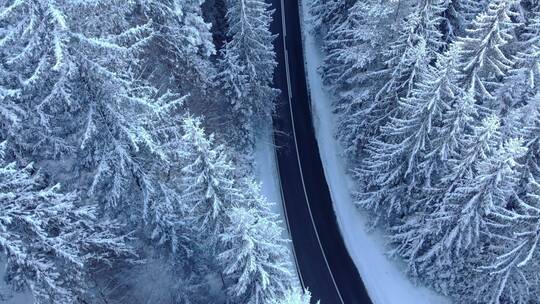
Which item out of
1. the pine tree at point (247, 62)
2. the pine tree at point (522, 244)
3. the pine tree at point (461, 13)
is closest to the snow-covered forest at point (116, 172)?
the pine tree at point (247, 62)

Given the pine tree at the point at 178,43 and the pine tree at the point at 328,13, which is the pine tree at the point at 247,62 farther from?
the pine tree at the point at 328,13

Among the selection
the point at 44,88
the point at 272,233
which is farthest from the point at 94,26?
the point at 272,233

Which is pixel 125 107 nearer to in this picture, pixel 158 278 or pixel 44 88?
pixel 44 88

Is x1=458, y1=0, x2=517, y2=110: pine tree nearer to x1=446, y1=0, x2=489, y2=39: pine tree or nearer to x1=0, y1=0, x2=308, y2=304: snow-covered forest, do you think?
x1=446, y1=0, x2=489, y2=39: pine tree

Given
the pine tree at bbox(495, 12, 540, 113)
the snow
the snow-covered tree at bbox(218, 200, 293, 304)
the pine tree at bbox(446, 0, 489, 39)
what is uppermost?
the pine tree at bbox(446, 0, 489, 39)

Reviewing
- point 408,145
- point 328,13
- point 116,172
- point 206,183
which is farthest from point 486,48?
point 116,172

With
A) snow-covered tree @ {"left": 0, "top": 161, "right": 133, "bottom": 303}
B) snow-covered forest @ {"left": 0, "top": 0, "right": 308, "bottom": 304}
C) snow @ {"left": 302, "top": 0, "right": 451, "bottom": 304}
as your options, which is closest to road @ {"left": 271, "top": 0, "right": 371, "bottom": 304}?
snow @ {"left": 302, "top": 0, "right": 451, "bottom": 304}
